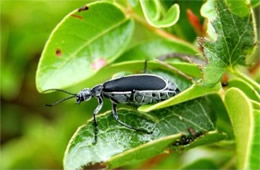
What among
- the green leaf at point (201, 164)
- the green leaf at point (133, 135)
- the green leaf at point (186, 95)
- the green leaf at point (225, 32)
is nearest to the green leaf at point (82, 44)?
the green leaf at point (133, 135)

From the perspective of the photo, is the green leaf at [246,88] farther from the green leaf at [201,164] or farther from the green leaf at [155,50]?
the green leaf at [201,164]

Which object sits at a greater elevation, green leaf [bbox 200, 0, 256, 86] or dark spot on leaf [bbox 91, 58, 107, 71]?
dark spot on leaf [bbox 91, 58, 107, 71]

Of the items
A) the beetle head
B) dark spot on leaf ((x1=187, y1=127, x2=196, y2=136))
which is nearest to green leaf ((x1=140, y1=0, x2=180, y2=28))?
dark spot on leaf ((x1=187, y1=127, x2=196, y2=136))

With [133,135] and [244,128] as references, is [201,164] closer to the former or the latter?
[133,135]

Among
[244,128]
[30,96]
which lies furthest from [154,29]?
[30,96]

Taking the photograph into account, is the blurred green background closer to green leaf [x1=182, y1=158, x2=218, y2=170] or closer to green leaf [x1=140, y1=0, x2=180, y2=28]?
green leaf [x1=182, y1=158, x2=218, y2=170]
